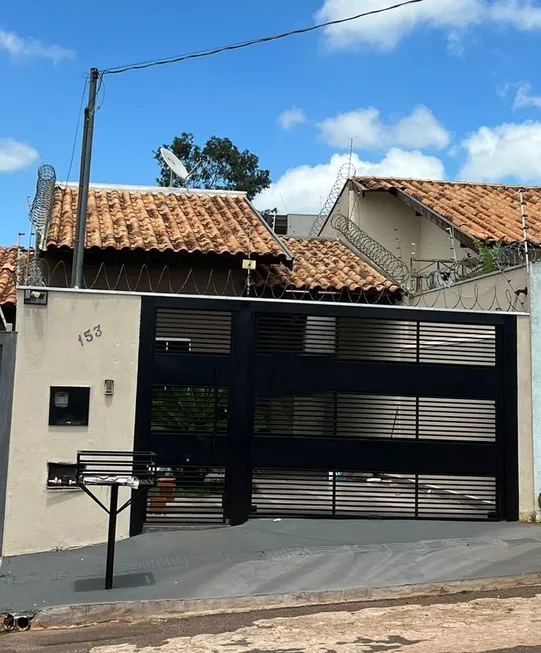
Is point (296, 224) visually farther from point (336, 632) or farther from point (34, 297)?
point (336, 632)

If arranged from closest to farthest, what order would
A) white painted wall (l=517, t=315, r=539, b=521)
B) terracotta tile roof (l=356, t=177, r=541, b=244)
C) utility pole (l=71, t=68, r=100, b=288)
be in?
white painted wall (l=517, t=315, r=539, b=521) < utility pole (l=71, t=68, r=100, b=288) < terracotta tile roof (l=356, t=177, r=541, b=244)

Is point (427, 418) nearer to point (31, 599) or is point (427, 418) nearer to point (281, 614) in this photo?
point (281, 614)

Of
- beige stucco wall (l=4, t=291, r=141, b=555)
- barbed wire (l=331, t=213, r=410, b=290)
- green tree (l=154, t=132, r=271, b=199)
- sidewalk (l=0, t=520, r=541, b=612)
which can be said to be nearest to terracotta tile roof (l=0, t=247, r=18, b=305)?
beige stucco wall (l=4, t=291, r=141, b=555)

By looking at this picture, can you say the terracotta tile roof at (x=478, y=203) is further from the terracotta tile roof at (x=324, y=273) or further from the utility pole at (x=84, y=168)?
the utility pole at (x=84, y=168)

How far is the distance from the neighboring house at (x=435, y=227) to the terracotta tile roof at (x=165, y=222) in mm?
2781

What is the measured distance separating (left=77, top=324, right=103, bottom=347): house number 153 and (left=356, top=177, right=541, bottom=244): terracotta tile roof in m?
7.27

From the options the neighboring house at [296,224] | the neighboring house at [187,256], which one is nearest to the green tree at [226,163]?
the neighboring house at [296,224]

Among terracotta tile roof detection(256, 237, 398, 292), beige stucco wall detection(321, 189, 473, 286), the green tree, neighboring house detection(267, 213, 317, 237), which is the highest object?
the green tree

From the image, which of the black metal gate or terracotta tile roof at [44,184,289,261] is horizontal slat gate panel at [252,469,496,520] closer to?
the black metal gate

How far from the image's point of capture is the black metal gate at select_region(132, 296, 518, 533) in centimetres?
848

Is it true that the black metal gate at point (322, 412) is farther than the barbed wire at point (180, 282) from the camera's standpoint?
No

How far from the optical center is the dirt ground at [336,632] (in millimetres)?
4902

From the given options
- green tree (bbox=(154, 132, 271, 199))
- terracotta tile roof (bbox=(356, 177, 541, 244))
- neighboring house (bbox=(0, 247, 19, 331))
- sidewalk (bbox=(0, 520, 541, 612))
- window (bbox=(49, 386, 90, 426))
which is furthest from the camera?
green tree (bbox=(154, 132, 271, 199))

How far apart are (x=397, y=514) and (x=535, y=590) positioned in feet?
8.46
